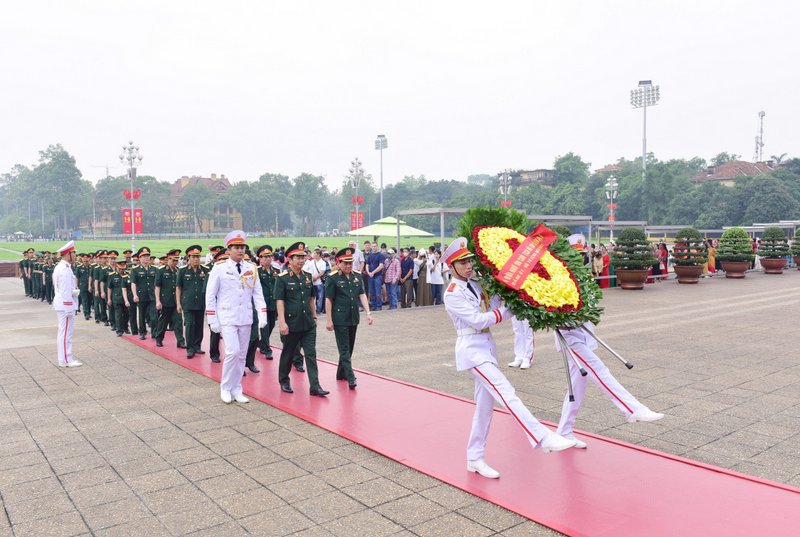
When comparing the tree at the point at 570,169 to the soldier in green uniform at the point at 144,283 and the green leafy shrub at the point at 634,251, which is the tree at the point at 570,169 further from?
the soldier in green uniform at the point at 144,283

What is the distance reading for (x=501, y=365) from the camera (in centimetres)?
878

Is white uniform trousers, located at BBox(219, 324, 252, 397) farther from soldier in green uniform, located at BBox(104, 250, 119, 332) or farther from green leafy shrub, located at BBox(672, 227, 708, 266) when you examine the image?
green leafy shrub, located at BBox(672, 227, 708, 266)

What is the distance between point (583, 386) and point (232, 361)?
13.0 ft

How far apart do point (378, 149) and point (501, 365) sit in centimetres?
4070

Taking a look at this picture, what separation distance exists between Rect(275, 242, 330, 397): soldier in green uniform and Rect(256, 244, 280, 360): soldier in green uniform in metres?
2.21

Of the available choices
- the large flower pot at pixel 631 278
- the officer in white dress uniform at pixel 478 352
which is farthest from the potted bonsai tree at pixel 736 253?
the officer in white dress uniform at pixel 478 352

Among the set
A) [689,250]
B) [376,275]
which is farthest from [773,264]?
[376,275]

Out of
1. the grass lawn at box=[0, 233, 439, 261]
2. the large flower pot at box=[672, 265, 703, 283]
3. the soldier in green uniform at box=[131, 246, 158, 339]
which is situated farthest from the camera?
the grass lawn at box=[0, 233, 439, 261]

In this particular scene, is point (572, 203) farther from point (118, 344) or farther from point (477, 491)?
point (477, 491)

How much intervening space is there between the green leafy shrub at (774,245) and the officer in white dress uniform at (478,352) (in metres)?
25.7

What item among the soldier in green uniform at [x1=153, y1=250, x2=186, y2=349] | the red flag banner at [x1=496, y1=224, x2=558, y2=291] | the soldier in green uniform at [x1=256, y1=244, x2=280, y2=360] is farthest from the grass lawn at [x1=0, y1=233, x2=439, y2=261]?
the red flag banner at [x1=496, y1=224, x2=558, y2=291]

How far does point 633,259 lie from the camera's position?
63.3 feet

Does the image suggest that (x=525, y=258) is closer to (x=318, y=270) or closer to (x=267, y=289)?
(x=267, y=289)

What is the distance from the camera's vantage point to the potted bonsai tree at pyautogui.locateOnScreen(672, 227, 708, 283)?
21.2m
